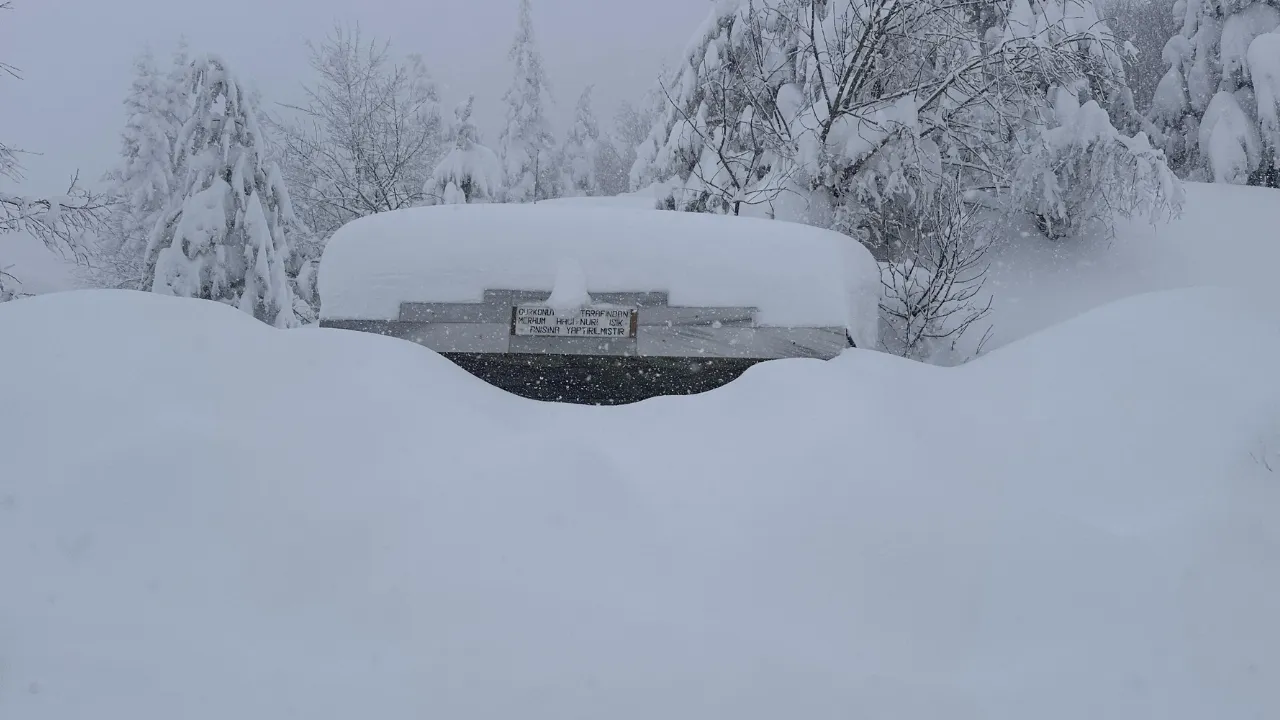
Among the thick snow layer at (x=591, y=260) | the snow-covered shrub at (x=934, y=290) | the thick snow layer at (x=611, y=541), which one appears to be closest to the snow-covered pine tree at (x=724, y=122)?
the snow-covered shrub at (x=934, y=290)

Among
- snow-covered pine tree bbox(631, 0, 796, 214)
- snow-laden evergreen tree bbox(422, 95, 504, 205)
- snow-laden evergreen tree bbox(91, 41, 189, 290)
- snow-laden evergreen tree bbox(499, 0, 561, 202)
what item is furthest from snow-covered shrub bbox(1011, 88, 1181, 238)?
snow-laden evergreen tree bbox(91, 41, 189, 290)

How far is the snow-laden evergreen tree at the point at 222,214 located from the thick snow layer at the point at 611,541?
10.6 metres

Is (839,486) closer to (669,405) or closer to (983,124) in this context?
(669,405)

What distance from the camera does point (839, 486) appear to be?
307 cm

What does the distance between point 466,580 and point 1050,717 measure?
1796mm

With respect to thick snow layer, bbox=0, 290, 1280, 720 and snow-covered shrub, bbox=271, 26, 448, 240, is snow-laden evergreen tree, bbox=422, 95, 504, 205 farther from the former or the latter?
thick snow layer, bbox=0, 290, 1280, 720

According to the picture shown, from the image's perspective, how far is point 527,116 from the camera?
25.1m

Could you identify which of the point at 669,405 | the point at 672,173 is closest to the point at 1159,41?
the point at 672,173

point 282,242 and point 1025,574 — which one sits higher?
point 282,242

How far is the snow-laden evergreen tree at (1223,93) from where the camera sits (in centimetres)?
1095

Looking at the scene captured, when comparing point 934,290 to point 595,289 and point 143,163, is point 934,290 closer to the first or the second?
point 595,289

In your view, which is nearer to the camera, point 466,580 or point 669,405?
point 466,580

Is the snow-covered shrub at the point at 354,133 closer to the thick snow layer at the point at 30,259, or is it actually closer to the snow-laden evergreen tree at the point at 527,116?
the snow-laden evergreen tree at the point at 527,116

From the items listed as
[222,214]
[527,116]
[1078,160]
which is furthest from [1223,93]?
[527,116]
